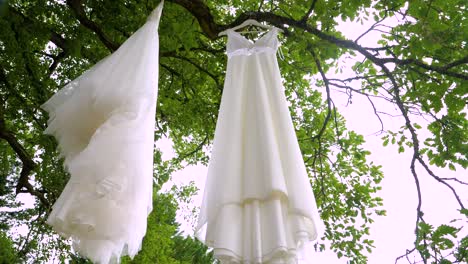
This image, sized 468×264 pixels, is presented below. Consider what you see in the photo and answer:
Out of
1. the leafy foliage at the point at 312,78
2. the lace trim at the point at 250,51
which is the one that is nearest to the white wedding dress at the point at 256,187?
the lace trim at the point at 250,51

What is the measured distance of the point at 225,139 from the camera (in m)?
1.83

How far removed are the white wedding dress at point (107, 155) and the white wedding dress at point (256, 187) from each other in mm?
282

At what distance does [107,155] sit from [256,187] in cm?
59

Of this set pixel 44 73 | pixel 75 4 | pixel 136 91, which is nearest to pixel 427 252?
pixel 136 91

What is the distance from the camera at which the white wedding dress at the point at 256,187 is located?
4.92ft

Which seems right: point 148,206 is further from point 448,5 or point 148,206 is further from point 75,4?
point 448,5

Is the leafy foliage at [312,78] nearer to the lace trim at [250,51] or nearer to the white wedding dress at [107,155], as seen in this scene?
the white wedding dress at [107,155]

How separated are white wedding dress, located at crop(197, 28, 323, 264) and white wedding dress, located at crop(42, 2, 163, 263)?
282mm

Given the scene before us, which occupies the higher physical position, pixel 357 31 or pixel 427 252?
pixel 357 31

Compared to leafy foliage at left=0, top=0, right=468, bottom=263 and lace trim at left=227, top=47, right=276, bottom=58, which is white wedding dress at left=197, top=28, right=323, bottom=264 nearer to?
lace trim at left=227, top=47, right=276, bottom=58

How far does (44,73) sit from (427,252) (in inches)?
135

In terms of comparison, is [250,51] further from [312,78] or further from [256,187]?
[312,78]

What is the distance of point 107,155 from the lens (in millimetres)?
→ 1661

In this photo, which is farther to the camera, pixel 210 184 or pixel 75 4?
pixel 75 4
